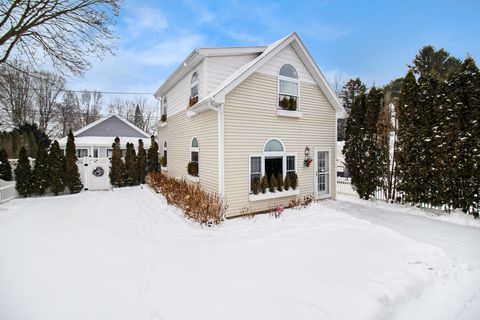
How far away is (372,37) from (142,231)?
18.7 metres

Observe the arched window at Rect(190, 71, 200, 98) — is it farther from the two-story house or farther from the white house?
the white house

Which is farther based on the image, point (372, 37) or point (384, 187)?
point (372, 37)

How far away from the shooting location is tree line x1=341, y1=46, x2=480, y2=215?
24.1 feet

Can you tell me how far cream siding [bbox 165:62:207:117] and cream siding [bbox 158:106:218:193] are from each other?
35 cm

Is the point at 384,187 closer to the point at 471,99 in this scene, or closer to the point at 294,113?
the point at 471,99

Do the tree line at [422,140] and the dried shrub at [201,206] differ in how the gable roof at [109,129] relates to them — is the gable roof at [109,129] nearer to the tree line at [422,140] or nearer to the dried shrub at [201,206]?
the dried shrub at [201,206]

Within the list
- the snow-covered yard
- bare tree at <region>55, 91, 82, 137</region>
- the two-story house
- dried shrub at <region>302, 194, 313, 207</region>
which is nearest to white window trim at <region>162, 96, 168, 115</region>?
the two-story house

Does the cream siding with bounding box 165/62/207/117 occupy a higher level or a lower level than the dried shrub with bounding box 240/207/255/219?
higher

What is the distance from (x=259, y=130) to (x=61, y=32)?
9.17 m

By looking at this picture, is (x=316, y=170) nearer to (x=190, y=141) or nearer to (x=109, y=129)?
(x=190, y=141)

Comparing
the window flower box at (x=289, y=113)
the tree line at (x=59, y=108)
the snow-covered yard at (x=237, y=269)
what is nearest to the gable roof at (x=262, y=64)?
the window flower box at (x=289, y=113)

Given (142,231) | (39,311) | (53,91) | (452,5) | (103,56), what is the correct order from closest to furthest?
(39,311)
(142,231)
(452,5)
(103,56)
(53,91)

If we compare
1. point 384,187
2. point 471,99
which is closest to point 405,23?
point 471,99

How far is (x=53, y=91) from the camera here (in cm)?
3028
